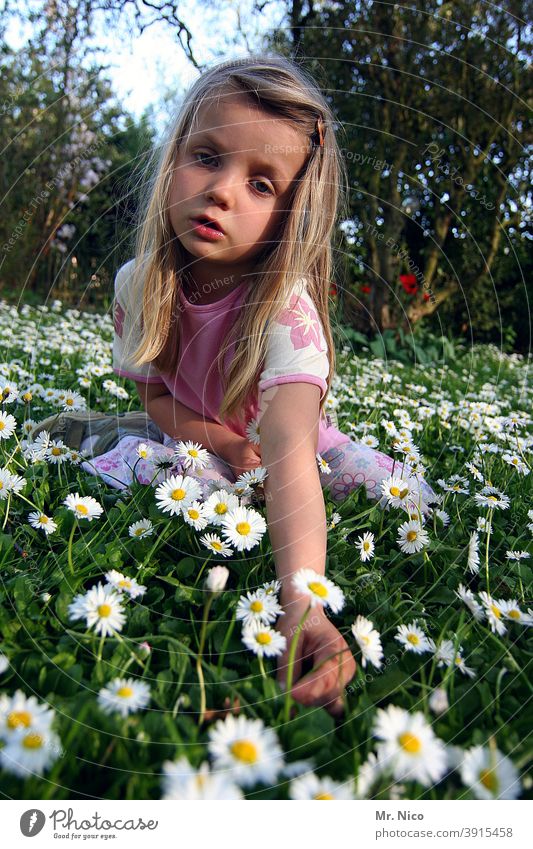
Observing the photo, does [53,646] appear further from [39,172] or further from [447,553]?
[39,172]

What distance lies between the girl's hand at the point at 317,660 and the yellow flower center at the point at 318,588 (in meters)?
0.06

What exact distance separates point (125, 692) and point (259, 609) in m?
0.21

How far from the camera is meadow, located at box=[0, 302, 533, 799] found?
0.57 meters

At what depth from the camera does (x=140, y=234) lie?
55.6 inches

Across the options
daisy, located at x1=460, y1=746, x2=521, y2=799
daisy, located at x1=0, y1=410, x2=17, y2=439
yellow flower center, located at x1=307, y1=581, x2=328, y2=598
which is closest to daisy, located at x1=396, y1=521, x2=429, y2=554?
yellow flower center, located at x1=307, y1=581, x2=328, y2=598

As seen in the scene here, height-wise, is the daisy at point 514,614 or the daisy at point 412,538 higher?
the daisy at point 412,538

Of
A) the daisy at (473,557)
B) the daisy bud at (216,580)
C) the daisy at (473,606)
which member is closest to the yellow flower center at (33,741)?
the daisy bud at (216,580)

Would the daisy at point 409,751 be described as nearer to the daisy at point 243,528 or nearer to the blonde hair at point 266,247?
the daisy at point 243,528

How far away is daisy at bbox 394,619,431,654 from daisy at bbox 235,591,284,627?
0.53 feet

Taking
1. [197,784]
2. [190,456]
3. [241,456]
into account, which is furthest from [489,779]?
[241,456]

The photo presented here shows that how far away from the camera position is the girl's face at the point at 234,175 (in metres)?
1.08

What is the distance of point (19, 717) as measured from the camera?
557 mm

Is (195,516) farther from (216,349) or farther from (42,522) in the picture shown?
(216,349)
